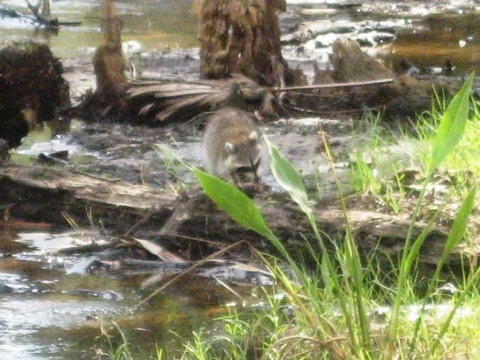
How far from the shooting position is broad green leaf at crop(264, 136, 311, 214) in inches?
150

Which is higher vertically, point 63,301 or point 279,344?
point 279,344

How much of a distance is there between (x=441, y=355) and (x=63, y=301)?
7.48ft

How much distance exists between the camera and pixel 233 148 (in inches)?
291

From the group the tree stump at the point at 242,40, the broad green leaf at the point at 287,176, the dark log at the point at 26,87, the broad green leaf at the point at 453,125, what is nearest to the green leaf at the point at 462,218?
the broad green leaf at the point at 453,125

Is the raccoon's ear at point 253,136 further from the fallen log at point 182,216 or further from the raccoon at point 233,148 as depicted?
the fallen log at point 182,216

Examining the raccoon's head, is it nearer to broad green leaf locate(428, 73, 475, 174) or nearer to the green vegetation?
the green vegetation

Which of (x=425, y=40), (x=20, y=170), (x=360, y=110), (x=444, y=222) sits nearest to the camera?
(x=444, y=222)

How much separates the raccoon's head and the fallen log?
3.15ft

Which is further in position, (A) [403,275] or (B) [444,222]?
(B) [444,222]

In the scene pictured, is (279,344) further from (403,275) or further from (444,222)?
(444,222)

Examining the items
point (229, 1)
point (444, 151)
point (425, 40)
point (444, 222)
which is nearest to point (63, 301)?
point (444, 222)

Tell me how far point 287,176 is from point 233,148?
3536mm

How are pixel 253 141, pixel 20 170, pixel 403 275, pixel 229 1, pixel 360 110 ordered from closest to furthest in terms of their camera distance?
pixel 403 275 → pixel 20 170 → pixel 253 141 → pixel 360 110 → pixel 229 1

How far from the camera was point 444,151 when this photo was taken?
373 centimetres
